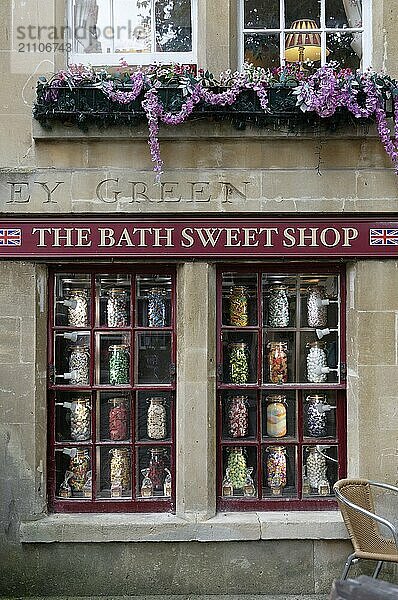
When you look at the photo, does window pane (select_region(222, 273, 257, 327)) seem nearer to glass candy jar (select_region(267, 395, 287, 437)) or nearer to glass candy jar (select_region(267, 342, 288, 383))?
glass candy jar (select_region(267, 342, 288, 383))

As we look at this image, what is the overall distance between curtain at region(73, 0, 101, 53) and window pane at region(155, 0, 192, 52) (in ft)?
1.60

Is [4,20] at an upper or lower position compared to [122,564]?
upper

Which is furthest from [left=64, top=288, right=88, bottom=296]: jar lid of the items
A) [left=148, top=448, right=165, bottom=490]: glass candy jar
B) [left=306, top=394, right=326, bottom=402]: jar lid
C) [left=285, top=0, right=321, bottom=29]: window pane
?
[left=285, top=0, right=321, bottom=29]: window pane

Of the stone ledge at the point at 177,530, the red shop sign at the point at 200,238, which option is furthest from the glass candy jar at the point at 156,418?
the red shop sign at the point at 200,238

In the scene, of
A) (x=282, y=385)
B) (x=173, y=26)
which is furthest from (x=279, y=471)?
(x=173, y=26)

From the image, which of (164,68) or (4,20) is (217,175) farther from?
(4,20)

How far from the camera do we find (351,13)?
22.8 ft

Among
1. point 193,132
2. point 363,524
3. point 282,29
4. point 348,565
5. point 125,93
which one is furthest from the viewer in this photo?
point 282,29

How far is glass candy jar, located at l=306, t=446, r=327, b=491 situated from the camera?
6.95 meters

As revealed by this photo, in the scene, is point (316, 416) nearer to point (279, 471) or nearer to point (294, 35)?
point (279, 471)

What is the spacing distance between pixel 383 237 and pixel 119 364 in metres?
2.26

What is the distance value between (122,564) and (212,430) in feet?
3.98

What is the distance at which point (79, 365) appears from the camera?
22.7 feet

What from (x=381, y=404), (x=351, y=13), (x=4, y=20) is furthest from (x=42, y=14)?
(x=381, y=404)
